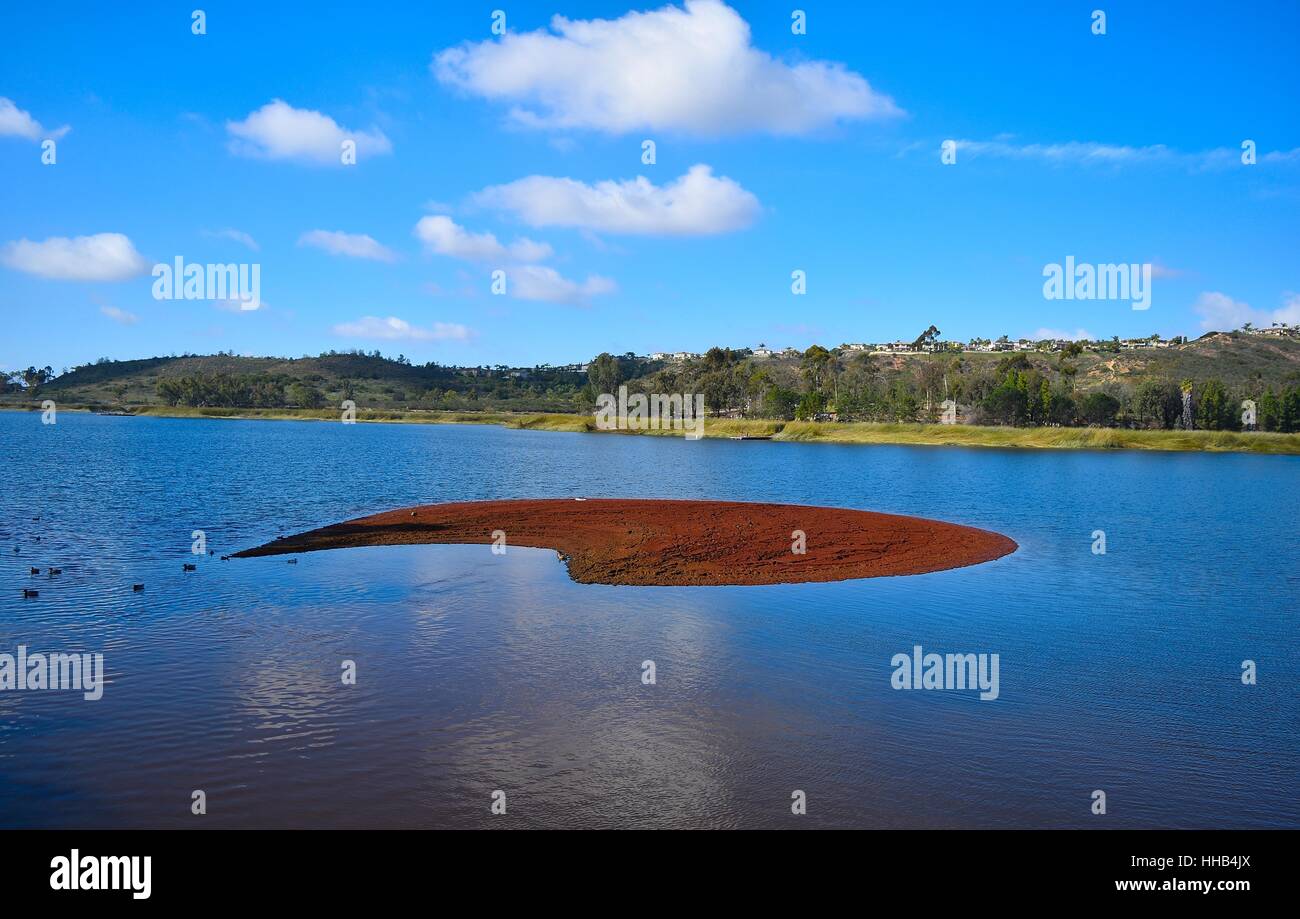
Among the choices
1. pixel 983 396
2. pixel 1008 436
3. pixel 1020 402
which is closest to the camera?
pixel 1008 436

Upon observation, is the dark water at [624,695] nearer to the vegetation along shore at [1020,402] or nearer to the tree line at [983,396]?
the vegetation along shore at [1020,402]

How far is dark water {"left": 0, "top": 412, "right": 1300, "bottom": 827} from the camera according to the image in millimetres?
9039

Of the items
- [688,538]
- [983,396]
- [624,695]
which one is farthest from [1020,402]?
[624,695]

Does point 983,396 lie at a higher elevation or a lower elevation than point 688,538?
higher

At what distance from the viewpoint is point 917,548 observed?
1062 inches

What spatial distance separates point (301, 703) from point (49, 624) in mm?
7442

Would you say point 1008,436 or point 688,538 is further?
point 1008,436

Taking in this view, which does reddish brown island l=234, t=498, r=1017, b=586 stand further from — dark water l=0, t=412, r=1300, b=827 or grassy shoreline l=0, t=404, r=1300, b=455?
grassy shoreline l=0, t=404, r=1300, b=455

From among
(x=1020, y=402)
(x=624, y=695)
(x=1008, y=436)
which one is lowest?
(x=624, y=695)

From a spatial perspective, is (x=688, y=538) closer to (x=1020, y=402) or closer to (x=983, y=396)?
(x=1020, y=402)

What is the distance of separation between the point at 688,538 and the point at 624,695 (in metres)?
14.9

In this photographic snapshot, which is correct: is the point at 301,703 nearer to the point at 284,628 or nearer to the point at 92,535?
the point at 284,628

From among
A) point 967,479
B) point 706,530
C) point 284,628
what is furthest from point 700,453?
point 284,628

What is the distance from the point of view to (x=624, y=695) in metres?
12.4
